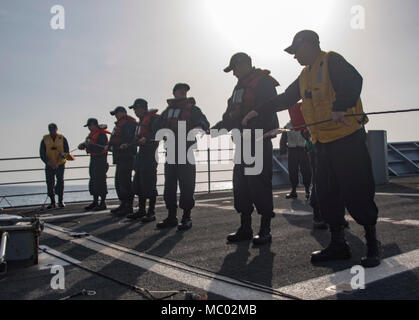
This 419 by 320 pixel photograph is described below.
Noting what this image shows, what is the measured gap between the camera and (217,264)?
325 centimetres

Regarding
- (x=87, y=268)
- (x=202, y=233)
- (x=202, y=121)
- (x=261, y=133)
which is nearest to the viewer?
(x=87, y=268)

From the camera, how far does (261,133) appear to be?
417cm

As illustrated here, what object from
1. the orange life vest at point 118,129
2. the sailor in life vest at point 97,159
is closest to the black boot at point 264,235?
the orange life vest at point 118,129

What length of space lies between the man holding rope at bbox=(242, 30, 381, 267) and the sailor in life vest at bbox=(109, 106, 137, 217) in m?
4.38

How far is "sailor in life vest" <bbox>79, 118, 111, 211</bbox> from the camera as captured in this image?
8320 mm

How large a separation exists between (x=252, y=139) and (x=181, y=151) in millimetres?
1504

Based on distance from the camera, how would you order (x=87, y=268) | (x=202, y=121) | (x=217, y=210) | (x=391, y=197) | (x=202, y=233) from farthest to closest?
(x=391, y=197)
(x=217, y=210)
(x=202, y=121)
(x=202, y=233)
(x=87, y=268)

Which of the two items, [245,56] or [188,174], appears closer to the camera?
[245,56]

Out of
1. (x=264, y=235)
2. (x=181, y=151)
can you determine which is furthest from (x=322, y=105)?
(x=181, y=151)

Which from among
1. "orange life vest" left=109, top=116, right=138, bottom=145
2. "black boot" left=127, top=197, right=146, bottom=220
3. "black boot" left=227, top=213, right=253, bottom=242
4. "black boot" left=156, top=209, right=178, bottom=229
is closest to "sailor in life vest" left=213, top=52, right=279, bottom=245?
"black boot" left=227, top=213, right=253, bottom=242

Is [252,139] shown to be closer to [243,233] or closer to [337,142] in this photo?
[243,233]
